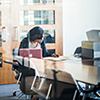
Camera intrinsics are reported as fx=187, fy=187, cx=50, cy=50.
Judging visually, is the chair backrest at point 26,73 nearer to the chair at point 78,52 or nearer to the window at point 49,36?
the window at point 49,36

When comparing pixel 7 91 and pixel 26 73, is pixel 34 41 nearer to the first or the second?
pixel 26 73

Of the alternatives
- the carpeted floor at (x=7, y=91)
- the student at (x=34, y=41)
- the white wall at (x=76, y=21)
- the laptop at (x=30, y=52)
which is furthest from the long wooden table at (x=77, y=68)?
the carpeted floor at (x=7, y=91)

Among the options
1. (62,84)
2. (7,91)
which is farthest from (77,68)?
(7,91)

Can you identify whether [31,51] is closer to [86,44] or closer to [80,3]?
[86,44]

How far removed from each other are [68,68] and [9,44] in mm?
964

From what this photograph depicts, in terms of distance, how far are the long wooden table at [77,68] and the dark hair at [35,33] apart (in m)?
0.33

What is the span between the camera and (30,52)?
286 centimetres

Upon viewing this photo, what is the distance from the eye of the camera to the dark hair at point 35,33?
284cm

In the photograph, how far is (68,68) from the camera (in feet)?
8.34

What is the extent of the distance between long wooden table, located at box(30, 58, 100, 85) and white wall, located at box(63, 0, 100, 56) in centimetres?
30

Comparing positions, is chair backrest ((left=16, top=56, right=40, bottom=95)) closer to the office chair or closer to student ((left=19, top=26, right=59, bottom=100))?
student ((left=19, top=26, right=59, bottom=100))

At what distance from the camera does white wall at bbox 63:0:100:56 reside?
2.88 meters

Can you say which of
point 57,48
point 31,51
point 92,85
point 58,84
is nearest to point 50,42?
point 57,48

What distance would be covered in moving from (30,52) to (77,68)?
2.54ft
